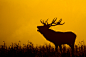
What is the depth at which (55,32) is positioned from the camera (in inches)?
371

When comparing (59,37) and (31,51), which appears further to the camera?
(59,37)

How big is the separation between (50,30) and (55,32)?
0.32 metres

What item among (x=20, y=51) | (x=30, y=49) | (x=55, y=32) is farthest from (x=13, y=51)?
(x=55, y=32)

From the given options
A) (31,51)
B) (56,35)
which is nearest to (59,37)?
(56,35)

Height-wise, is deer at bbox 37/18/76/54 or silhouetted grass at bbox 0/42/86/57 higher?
deer at bbox 37/18/76/54

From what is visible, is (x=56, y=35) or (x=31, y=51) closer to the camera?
(x=31, y=51)

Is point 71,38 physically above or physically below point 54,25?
below

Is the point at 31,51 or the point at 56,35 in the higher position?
the point at 56,35

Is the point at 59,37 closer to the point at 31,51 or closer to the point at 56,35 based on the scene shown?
the point at 56,35

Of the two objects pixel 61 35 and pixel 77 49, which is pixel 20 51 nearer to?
pixel 77 49

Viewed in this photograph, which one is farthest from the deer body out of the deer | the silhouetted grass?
the silhouetted grass

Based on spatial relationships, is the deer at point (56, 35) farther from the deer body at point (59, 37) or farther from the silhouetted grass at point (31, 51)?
the silhouetted grass at point (31, 51)

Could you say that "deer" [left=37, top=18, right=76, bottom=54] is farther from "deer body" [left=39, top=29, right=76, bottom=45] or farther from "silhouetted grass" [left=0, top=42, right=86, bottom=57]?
"silhouetted grass" [left=0, top=42, right=86, bottom=57]

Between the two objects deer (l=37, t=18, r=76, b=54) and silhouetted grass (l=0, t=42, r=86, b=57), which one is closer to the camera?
silhouetted grass (l=0, t=42, r=86, b=57)
